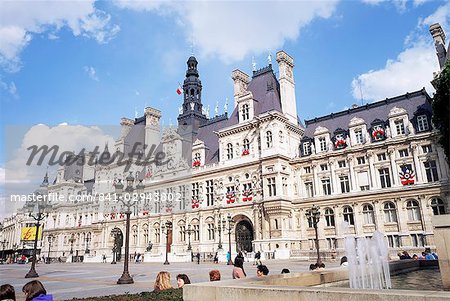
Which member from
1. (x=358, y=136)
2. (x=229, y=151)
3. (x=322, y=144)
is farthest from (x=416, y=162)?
(x=229, y=151)

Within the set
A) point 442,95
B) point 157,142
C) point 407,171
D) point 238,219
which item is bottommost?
point 238,219

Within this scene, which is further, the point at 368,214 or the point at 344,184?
the point at 344,184

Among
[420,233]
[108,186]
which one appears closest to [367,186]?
[420,233]

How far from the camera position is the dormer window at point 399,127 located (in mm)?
36281

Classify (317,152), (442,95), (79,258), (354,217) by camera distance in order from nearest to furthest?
(442,95) → (354,217) → (317,152) → (79,258)

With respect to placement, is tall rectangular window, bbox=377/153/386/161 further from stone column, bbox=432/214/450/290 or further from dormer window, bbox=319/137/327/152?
stone column, bbox=432/214/450/290

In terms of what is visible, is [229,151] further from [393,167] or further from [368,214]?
[393,167]

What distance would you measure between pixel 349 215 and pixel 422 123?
40.2 feet

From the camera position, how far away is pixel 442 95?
78.3 feet

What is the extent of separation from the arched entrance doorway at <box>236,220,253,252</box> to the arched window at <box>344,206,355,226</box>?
1134 centimetres

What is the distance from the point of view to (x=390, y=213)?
35.6 metres

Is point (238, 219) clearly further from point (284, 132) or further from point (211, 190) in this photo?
point (284, 132)

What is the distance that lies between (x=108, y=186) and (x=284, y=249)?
43.9m

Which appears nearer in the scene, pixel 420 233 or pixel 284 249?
pixel 420 233
